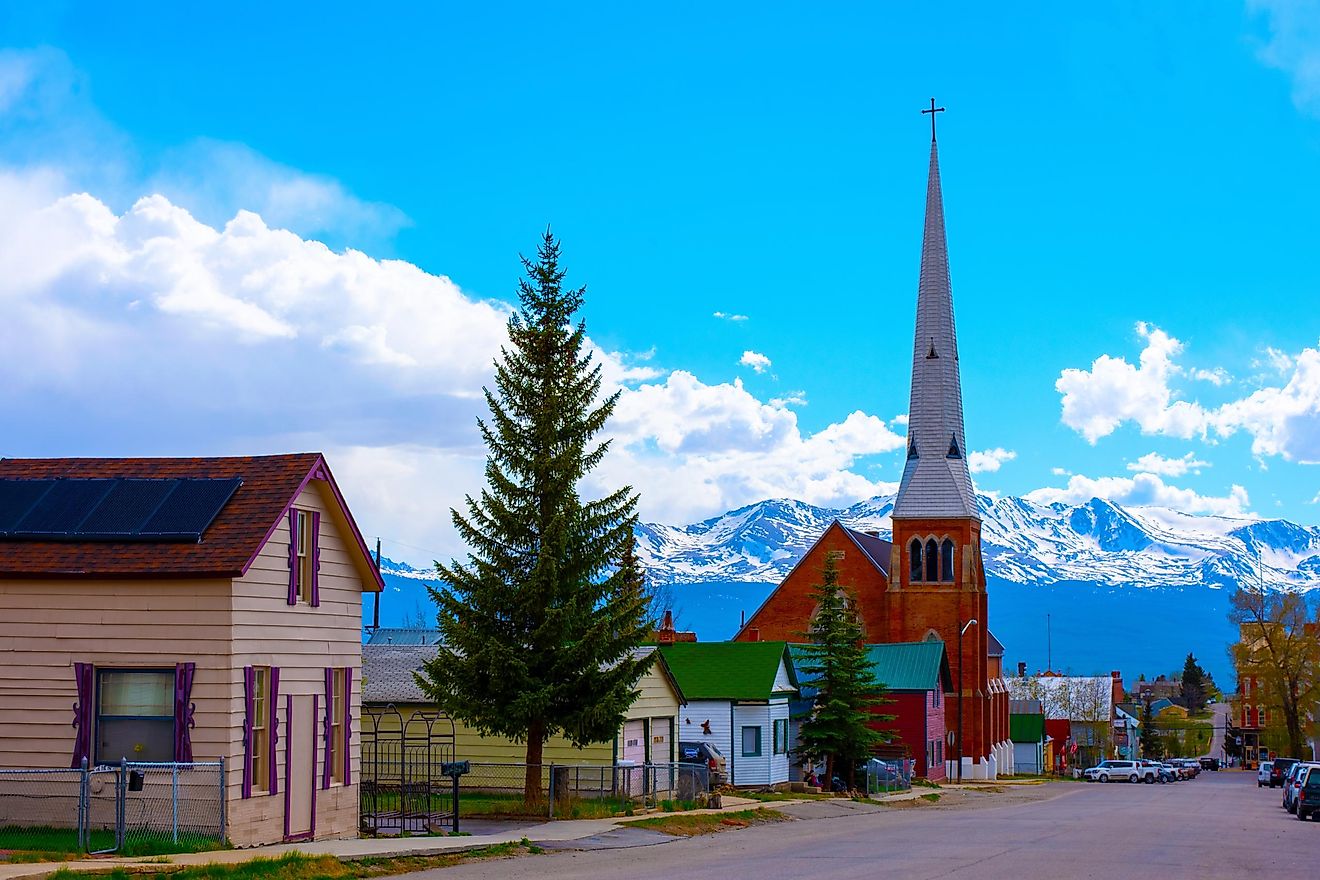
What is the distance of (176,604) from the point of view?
72.8 ft

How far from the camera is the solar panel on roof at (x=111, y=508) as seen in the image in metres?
23.0

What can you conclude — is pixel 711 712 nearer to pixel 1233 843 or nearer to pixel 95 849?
pixel 1233 843

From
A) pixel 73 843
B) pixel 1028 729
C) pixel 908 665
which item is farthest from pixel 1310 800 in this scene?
pixel 1028 729

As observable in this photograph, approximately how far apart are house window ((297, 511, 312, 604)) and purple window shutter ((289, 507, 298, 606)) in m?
0.31

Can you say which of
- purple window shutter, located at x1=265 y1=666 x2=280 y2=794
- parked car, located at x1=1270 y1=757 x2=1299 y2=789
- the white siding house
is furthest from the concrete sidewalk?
parked car, located at x1=1270 y1=757 x2=1299 y2=789

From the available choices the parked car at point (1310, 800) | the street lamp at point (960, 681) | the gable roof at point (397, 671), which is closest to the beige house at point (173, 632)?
the gable roof at point (397, 671)

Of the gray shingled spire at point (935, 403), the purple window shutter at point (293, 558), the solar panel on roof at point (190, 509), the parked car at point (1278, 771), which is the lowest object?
the parked car at point (1278, 771)

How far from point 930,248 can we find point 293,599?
7121 centimetres

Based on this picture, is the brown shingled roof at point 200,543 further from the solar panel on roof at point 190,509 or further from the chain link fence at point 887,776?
the chain link fence at point 887,776

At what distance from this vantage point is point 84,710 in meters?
22.1

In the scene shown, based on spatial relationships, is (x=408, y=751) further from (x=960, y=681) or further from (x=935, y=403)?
(x=935, y=403)

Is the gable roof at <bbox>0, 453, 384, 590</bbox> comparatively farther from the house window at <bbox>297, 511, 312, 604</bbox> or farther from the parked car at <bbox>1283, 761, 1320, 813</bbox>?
the parked car at <bbox>1283, 761, 1320, 813</bbox>

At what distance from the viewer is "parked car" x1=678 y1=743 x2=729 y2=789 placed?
4538 centimetres

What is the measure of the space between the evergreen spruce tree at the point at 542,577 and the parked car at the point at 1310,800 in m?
22.2
